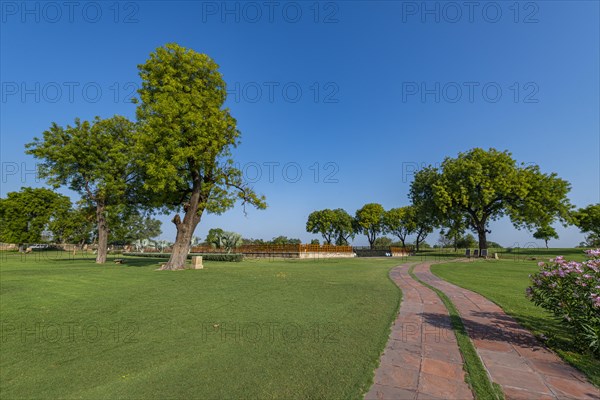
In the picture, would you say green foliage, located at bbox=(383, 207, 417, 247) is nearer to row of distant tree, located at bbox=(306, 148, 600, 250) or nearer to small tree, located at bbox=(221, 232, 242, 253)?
row of distant tree, located at bbox=(306, 148, 600, 250)

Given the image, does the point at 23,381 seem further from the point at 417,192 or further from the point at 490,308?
the point at 417,192

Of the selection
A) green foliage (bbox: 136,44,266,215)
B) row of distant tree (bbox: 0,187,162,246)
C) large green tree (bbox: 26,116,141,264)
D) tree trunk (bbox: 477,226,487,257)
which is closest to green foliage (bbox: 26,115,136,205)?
large green tree (bbox: 26,116,141,264)

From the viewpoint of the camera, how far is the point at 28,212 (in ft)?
147

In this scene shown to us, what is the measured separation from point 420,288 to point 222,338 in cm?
768

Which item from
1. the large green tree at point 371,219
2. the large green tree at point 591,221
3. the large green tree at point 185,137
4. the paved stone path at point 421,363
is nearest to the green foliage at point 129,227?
the large green tree at point 185,137

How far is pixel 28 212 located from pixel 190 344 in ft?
194

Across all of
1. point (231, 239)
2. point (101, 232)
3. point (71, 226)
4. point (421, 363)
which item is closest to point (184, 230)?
point (101, 232)

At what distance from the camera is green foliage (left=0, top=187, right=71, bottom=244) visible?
141 feet

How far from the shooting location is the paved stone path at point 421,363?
295 centimetres

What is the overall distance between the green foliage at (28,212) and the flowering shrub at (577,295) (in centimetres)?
5784

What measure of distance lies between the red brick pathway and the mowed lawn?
1515 millimetres

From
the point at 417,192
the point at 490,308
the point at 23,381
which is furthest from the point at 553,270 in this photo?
the point at 417,192

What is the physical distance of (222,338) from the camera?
457 cm

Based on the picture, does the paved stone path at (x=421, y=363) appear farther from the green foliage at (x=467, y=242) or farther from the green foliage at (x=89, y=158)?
the green foliage at (x=467, y=242)
